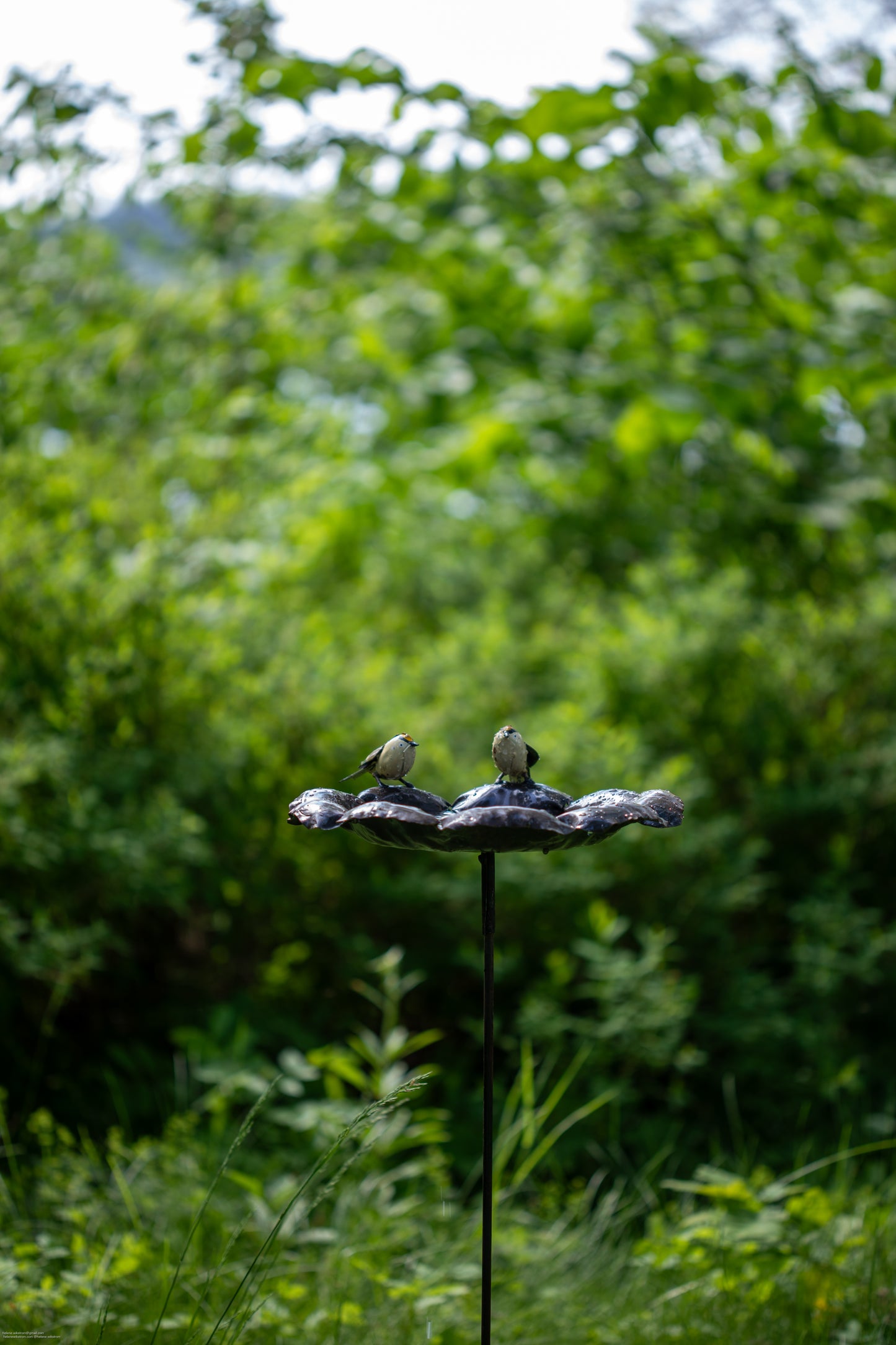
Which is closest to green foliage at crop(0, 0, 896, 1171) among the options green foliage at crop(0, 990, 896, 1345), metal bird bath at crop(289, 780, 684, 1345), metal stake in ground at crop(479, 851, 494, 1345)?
green foliage at crop(0, 990, 896, 1345)

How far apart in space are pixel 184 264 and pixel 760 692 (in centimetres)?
541

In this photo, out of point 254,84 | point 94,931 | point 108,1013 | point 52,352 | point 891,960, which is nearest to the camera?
point 94,931

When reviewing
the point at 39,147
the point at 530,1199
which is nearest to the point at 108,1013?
the point at 530,1199

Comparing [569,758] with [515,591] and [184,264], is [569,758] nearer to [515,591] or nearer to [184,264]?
[515,591]

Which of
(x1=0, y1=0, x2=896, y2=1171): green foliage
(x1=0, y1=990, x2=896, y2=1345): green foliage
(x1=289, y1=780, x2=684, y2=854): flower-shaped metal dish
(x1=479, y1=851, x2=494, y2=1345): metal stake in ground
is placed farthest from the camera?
(x1=0, y1=0, x2=896, y2=1171): green foliage

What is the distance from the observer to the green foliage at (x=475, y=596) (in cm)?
262

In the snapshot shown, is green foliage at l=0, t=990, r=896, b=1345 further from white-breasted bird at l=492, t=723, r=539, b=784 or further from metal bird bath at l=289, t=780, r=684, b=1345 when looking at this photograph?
white-breasted bird at l=492, t=723, r=539, b=784

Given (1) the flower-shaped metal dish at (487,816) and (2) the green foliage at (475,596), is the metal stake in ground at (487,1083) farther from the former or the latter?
(2) the green foliage at (475,596)

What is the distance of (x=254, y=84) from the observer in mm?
3234

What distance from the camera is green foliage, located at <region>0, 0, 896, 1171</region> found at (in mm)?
2625

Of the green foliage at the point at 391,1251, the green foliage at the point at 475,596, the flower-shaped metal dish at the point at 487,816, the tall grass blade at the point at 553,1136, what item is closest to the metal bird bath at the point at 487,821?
the flower-shaped metal dish at the point at 487,816

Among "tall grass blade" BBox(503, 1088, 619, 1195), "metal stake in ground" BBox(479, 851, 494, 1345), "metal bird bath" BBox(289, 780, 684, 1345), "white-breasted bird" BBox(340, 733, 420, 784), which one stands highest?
"white-breasted bird" BBox(340, 733, 420, 784)

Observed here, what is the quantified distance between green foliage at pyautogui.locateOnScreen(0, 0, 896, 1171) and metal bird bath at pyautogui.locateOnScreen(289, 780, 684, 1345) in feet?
3.14

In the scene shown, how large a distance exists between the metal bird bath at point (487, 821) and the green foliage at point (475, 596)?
0.96m
